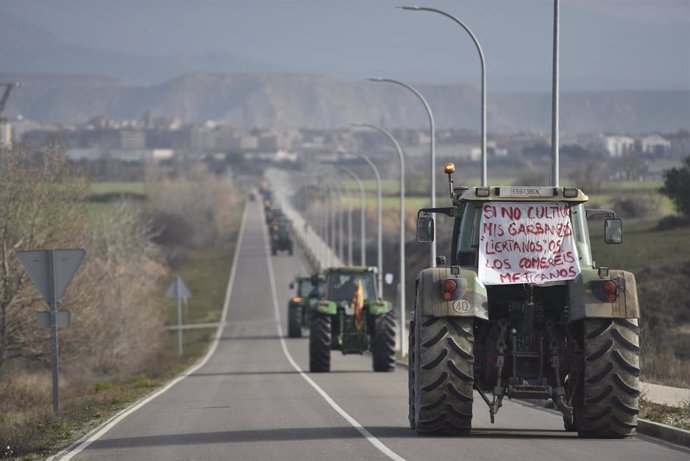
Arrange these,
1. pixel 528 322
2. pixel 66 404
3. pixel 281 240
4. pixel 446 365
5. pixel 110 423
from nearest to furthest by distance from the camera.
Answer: pixel 446 365 → pixel 528 322 → pixel 110 423 → pixel 66 404 → pixel 281 240

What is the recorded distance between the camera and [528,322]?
1648 cm

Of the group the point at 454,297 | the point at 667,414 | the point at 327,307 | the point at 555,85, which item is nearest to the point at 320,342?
the point at 327,307

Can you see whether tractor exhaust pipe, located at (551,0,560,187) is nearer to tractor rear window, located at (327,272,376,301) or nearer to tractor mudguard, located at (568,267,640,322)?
tractor mudguard, located at (568,267,640,322)

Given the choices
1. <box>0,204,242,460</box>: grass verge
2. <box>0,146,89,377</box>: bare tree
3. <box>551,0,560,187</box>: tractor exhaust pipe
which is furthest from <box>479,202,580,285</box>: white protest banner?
<box>0,146,89,377</box>: bare tree

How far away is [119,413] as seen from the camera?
23516mm

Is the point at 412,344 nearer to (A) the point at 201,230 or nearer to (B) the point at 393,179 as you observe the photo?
(A) the point at 201,230

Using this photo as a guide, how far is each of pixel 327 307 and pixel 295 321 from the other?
31.4 meters

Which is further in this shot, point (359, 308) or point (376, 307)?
point (376, 307)

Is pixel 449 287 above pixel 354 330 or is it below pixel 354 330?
above

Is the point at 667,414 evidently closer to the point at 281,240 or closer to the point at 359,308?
the point at 359,308

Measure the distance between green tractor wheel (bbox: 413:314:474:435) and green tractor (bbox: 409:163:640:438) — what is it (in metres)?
0.01

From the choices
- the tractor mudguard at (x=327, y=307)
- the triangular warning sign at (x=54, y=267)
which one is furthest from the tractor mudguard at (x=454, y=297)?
the tractor mudguard at (x=327, y=307)

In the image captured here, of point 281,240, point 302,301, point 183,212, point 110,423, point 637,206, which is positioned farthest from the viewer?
point 183,212

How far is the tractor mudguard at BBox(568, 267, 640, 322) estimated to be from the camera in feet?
52.1
